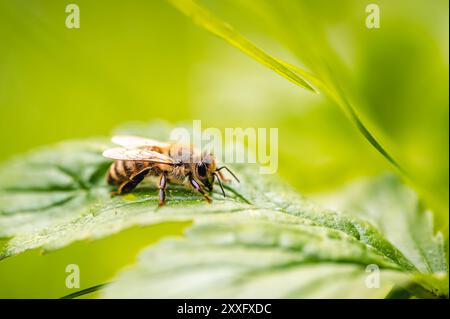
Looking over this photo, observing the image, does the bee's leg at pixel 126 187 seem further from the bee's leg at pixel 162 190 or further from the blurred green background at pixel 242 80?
the blurred green background at pixel 242 80

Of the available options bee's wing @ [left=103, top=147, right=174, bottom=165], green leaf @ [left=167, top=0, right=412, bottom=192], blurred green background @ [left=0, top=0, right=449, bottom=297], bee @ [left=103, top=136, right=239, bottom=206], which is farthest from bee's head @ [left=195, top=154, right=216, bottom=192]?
green leaf @ [left=167, top=0, right=412, bottom=192]

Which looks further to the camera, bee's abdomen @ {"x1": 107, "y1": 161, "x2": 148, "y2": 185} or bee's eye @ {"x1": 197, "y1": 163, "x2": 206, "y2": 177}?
bee's abdomen @ {"x1": 107, "y1": 161, "x2": 148, "y2": 185}

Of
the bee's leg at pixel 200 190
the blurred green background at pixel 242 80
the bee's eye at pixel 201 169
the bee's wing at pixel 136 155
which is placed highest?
the blurred green background at pixel 242 80

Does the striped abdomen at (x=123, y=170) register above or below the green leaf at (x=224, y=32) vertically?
below

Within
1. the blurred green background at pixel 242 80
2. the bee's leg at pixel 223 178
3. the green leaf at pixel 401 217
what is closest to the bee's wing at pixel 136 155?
the bee's leg at pixel 223 178

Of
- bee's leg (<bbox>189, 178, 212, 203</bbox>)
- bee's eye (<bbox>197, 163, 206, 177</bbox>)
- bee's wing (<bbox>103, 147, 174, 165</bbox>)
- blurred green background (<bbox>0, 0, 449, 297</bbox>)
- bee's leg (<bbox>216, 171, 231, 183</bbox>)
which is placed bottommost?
bee's leg (<bbox>189, 178, 212, 203</bbox>)

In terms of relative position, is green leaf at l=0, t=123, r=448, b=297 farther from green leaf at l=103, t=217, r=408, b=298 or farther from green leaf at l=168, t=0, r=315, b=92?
green leaf at l=168, t=0, r=315, b=92
